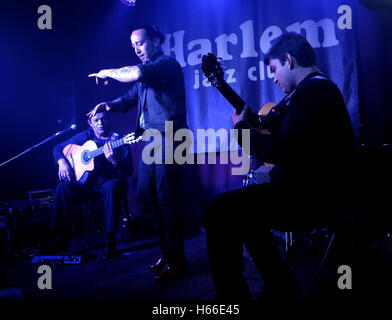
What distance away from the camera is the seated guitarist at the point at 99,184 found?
11.3 feet

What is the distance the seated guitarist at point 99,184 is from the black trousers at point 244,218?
2.01 m

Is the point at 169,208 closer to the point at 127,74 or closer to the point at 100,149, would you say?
the point at 127,74

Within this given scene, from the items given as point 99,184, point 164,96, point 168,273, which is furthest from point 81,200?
point 164,96

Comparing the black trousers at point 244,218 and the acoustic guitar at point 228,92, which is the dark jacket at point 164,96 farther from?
the black trousers at point 244,218

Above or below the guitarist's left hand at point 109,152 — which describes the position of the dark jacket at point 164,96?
above

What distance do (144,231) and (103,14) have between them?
142 inches

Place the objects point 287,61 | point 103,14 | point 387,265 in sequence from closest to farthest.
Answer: point 287,61 → point 387,265 → point 103,14

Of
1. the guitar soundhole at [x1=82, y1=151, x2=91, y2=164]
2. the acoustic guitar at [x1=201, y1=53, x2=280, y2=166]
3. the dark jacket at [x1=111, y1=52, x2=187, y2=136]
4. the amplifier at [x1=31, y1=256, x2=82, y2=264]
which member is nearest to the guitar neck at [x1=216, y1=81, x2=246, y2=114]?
the acoustic guitar at [x1=201, y1=53, x2=280, y2=166]

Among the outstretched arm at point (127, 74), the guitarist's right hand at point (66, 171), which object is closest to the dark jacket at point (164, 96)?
the outstretched arm at point (127, 74)

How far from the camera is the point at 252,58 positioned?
4098 millimetres

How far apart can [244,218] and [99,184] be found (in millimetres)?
2894

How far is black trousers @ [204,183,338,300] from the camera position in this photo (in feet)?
5.04
